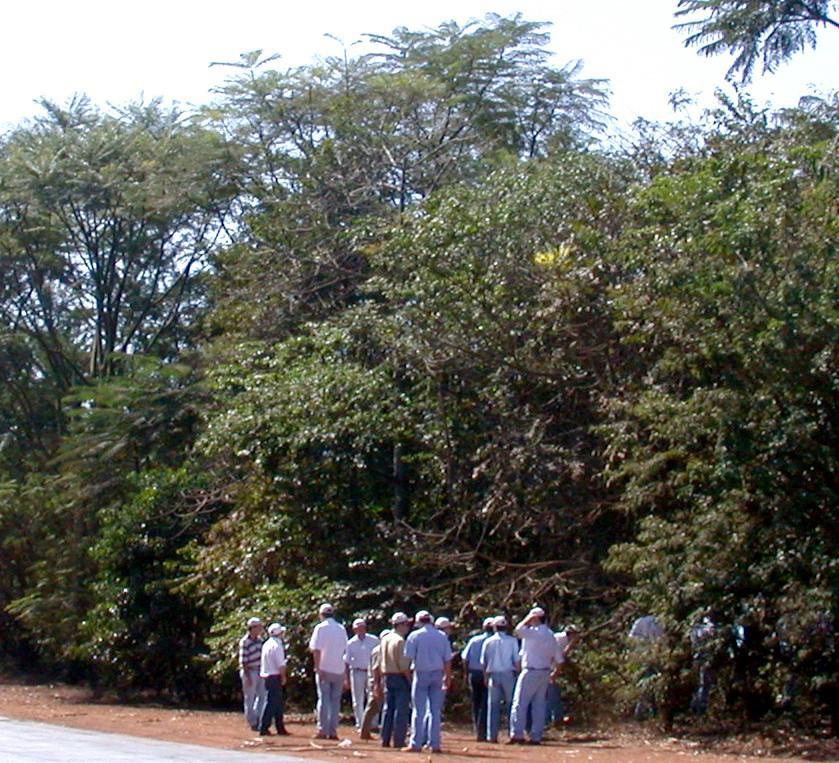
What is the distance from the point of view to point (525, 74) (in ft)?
108

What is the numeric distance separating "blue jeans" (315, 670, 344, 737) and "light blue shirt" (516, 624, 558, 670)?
264 centimetres

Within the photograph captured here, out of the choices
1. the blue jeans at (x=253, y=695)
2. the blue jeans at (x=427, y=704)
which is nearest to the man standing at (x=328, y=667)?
the blue jeans at (x=253, y=695)

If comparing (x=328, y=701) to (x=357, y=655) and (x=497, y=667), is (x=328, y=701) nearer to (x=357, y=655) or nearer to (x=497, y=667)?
(x=357, y=655)

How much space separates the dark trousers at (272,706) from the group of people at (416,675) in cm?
1

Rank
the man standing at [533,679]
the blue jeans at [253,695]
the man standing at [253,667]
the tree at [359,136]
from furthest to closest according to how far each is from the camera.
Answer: the tree at [359,136], the man standing at [253,667], the blue jeans at [253,695], the man standing at [533,679]

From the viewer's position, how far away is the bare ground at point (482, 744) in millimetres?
17047

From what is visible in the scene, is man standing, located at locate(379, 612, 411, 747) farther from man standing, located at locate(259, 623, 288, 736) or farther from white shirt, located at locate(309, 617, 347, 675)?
man standing, located at locate(259, 623, 288, 736)

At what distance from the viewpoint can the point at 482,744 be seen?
18.8 meters

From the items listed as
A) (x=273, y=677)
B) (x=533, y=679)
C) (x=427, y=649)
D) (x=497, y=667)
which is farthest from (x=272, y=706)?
(x=533, y=679)

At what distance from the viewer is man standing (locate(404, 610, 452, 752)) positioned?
17.2m

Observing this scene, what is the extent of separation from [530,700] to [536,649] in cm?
76

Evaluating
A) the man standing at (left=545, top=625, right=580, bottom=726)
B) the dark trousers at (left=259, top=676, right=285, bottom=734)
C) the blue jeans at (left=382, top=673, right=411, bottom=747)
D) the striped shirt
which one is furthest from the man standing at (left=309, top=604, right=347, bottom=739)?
the man standing at (left=545, top=625, right=580, bottom=726)

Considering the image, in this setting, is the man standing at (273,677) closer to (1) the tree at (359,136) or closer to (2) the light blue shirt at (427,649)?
(2) the light blue shirt at (427,649)

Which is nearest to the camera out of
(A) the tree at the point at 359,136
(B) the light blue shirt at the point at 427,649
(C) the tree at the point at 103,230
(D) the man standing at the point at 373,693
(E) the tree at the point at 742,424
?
(E) the tree at the point at 742,424
